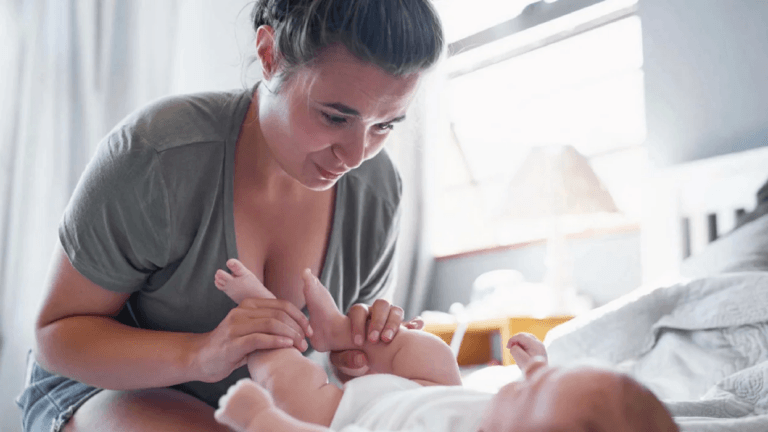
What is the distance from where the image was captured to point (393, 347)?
0.98 meters

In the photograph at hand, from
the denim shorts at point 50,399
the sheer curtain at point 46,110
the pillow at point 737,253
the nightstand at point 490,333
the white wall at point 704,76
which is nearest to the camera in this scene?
the denim shorts at point 50,399

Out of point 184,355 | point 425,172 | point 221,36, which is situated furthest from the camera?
point 425,172

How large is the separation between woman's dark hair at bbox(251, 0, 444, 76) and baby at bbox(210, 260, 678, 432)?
14.0 inches

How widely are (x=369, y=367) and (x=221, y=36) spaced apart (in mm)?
2601

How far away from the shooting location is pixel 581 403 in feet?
2.20

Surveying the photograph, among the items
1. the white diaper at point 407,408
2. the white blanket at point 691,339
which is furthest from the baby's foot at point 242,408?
the white blanket at point 691,339

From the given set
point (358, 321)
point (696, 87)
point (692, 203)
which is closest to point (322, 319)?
point (358, 321)

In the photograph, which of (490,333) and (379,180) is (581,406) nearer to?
(379,180)

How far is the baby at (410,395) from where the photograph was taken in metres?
0.67

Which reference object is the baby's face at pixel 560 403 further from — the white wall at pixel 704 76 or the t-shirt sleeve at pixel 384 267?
the white wall at pixel 704 76

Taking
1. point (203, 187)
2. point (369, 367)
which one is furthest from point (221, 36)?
point (369, 367)

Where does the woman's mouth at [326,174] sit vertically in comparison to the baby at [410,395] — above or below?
above

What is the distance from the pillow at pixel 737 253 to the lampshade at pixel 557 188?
526mm

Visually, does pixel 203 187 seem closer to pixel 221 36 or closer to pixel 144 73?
pixel 144 73
